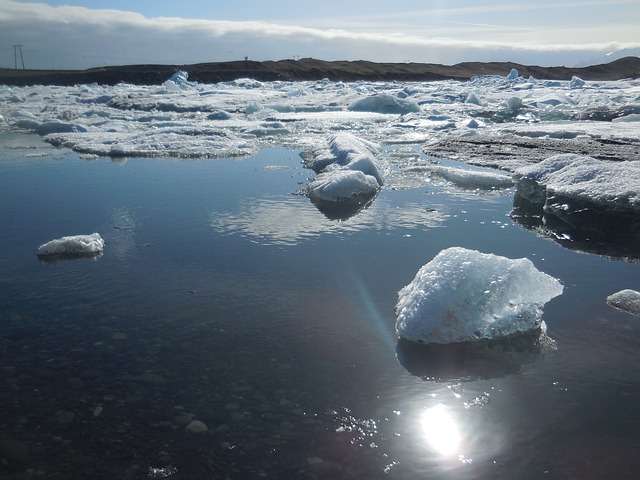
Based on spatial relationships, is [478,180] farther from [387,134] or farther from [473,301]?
[387,134]

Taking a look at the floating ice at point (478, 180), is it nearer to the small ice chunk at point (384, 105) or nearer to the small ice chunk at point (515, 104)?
the small ice chunk at point (384, 105)

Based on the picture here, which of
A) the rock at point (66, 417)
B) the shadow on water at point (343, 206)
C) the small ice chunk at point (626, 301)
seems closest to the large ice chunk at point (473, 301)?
the small ice chunk at point (626, 301)

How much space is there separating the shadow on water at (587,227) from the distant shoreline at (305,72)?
1215 inches

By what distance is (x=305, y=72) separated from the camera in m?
38.2

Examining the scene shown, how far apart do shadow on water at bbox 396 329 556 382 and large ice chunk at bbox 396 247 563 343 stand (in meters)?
0.04

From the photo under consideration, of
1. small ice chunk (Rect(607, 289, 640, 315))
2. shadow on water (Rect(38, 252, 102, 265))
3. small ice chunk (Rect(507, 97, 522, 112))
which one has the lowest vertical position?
shadow on water (Rect(38, 252, 102, 265))

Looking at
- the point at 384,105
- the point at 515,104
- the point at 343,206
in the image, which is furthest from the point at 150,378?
the point at 515,104

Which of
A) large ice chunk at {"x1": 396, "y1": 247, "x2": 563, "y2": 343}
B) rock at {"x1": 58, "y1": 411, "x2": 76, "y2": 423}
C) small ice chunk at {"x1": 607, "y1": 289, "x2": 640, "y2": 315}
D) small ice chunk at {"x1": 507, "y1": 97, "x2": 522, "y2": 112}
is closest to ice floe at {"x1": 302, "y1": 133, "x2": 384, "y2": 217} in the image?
large ice chunk at {"x1": 396, "y1": 247, "x2": 563, "y2": 343}

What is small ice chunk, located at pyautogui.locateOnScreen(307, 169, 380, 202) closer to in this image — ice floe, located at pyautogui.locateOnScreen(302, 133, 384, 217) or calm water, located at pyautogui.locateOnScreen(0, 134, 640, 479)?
ice floe, located at pyautogui.locateOnScreen(302, 133, 384, 217)

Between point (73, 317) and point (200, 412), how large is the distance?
123 centimetres

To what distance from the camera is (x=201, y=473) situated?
6.59 feet

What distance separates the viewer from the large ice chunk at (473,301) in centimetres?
292

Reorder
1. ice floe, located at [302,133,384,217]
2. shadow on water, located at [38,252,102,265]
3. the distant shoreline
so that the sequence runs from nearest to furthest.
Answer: shadow on water, located at [38,252,102,265]
ice floe, located at [302,133,384,217]
the distant shoreline

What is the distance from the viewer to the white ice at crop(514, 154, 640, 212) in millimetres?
4727
